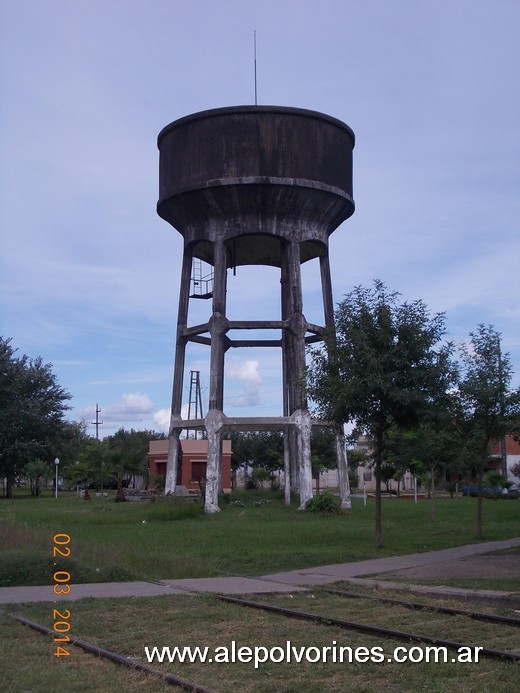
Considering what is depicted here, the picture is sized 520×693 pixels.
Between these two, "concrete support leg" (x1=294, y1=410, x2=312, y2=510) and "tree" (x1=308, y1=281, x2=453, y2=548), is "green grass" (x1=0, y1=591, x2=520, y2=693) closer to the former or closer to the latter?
"tree" (x1=308, y1=281, x2=453, y2=548)

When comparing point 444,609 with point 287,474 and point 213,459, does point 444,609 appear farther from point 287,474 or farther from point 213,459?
point 287,474

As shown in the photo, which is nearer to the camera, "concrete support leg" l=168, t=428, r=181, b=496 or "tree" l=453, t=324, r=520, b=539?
"tree" l=453, t=324, r=520, b=539

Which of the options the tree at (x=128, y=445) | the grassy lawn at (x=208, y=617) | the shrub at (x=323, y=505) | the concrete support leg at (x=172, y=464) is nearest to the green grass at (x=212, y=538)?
the grassy lawn at (x=208, y=617)

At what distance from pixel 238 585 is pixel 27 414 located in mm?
42595

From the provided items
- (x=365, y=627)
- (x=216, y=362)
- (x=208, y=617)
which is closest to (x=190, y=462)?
(x=216, y=362)

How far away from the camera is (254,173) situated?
3284 cm

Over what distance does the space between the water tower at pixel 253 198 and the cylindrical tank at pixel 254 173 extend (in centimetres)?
4

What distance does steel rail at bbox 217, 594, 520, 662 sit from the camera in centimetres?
861

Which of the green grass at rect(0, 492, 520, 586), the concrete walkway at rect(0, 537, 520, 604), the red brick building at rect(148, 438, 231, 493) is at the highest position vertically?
the red brick building at rect(148, 438, 231, 493)

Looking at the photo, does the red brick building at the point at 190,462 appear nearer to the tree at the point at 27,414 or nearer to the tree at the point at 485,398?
the tree at the point at 27,414

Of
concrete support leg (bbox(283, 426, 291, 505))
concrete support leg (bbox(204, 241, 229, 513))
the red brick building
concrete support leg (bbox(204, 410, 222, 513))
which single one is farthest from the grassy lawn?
the red brick building

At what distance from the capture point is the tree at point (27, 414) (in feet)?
174

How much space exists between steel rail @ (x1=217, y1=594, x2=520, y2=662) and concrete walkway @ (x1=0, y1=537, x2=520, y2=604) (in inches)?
59.1

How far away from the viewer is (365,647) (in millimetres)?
9250
